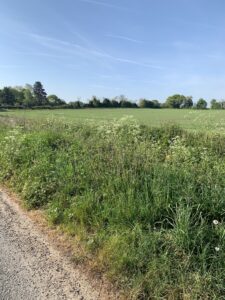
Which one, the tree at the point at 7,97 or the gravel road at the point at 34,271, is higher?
the tree at the point at 7,97

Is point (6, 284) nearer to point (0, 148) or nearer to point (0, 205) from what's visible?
point (0, 205)

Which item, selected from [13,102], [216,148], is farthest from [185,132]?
[13,102]

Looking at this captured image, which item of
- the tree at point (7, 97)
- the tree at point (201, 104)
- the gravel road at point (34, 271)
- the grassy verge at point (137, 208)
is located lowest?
the gravel road at point (34, 271)

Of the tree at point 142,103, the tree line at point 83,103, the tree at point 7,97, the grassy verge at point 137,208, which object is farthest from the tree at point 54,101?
the grassy verge at point 137,208

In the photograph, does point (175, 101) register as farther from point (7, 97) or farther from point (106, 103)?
point (7, 97)

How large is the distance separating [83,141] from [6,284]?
5.16 m

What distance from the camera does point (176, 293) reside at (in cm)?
288

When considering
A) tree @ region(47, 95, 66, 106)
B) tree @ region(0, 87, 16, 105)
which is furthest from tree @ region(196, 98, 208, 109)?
tree @ region(0, 87, 16, 105)

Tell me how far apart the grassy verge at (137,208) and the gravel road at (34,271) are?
0.35 metres

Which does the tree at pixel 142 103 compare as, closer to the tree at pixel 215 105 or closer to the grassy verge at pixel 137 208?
the tree at pixel 215 105

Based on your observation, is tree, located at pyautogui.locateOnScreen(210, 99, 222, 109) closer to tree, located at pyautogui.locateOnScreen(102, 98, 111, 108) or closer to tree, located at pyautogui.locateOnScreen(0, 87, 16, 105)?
tree, located at pyautogui.locateOnScreen(102, 98, 111, 108)

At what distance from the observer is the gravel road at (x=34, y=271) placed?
3.00m

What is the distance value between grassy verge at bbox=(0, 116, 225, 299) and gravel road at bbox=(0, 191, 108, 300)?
353 millimetres

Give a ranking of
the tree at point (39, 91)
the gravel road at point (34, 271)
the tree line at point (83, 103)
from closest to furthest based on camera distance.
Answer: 1. the gravel road at point (34, 271)
2. the tree line at point (83, 103)
3. the tree at point (39, 91)
